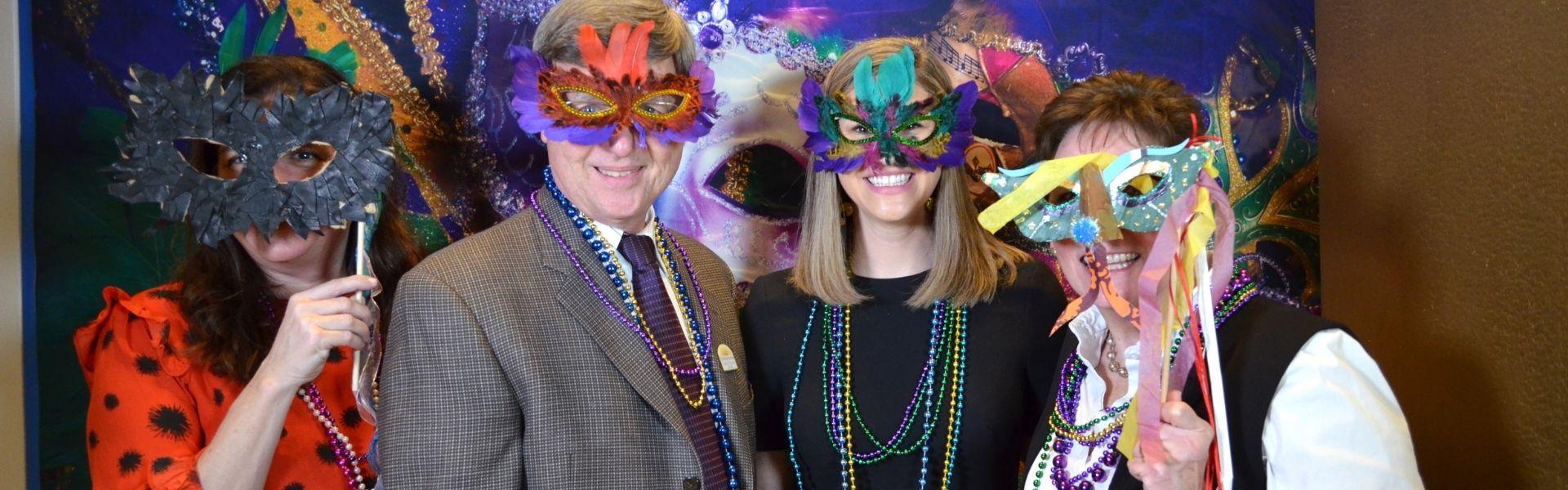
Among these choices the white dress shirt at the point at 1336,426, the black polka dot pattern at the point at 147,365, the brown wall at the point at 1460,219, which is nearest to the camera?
the white dress shirt at the point at 1336,426

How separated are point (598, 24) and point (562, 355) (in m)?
0.67

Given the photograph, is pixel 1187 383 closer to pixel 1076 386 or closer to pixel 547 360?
pixel 1076 386

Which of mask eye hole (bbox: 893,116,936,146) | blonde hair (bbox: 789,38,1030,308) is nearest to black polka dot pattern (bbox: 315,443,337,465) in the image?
blonde hair (bbox: 789,38,1030,308)

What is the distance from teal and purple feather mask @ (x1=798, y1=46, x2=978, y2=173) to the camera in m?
2.56

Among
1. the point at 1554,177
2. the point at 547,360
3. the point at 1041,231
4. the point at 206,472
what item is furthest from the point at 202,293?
the point at 1554,177

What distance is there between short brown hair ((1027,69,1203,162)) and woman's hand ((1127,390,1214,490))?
2.00 feet

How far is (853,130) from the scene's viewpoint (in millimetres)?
2613

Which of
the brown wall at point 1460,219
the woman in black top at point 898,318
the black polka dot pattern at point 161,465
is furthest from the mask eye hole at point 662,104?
the brown wall at point 1460,219

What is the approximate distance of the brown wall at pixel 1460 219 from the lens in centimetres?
199

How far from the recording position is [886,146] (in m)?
2.55

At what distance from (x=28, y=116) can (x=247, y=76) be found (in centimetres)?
75

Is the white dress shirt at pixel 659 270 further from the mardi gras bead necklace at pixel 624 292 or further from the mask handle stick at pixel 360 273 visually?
the mask handle stick at pixel 360 273

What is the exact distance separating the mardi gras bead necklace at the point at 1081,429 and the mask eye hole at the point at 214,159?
1601mm

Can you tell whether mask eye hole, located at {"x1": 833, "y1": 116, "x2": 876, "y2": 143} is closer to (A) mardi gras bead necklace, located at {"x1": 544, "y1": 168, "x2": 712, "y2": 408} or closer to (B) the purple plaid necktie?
(B) the purple plaid necktie
